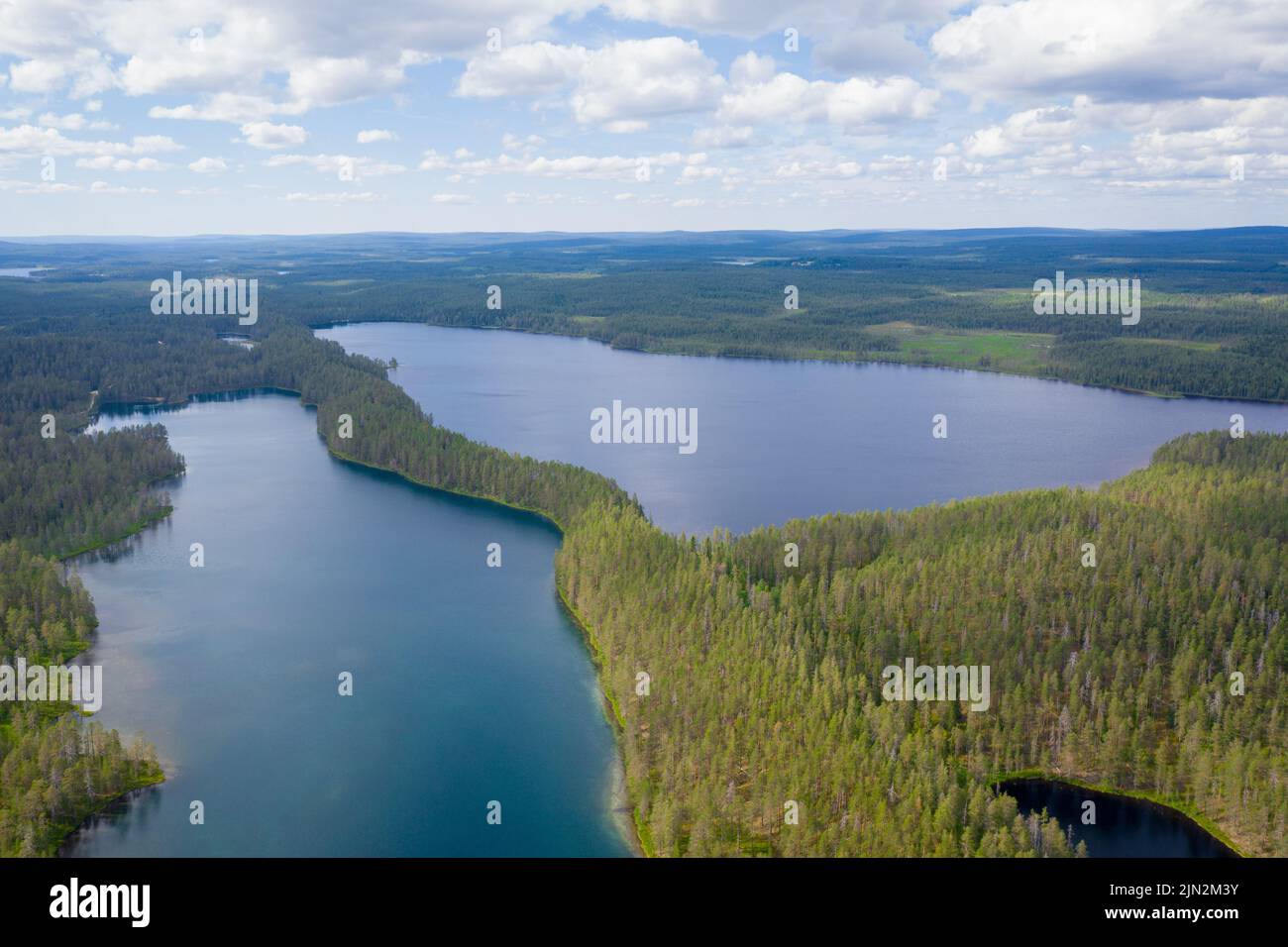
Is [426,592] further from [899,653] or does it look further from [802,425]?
[802,425]

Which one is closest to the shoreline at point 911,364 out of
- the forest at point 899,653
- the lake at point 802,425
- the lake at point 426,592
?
the lake at point 802,425

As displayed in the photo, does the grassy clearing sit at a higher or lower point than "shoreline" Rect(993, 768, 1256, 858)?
higher

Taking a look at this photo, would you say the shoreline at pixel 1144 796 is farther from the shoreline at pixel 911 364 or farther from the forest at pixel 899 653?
the shoreline at pixel 911 364

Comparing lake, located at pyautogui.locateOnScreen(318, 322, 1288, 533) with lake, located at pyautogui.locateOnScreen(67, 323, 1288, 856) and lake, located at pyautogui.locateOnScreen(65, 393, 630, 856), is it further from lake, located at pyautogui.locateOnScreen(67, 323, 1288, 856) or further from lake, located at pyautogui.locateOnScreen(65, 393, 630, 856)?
lake, located at pyautogui.locateOnScreen(65, 393, 630, 856)

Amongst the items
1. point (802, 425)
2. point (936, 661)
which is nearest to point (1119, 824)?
point (936, 661)

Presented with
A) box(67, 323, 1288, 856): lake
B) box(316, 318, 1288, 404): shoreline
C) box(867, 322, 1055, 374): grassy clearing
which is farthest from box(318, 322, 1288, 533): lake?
box(867, 322, 1055, 374): grassy clearing

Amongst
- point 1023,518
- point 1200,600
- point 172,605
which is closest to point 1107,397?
point 1023,518
